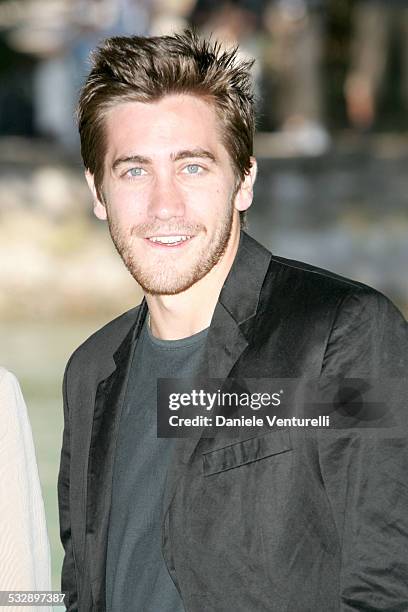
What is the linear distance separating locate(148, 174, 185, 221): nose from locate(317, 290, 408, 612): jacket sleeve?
17.0 inches

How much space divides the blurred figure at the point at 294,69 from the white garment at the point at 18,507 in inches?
461

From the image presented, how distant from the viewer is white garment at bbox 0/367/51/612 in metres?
2.37

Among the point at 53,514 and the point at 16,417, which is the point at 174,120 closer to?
the point at 16,417

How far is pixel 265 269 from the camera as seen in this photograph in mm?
2730

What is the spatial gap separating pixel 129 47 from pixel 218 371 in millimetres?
687

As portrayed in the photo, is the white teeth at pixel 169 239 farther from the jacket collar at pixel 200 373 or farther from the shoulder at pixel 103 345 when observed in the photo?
the shoulder at pixel 103 345

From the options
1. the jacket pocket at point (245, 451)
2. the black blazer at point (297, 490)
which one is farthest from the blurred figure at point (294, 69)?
the jacket pocket at point (245, 451)

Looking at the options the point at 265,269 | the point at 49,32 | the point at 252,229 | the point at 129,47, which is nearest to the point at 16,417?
the point at 265,269

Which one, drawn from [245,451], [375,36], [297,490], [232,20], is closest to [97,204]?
[245,451]

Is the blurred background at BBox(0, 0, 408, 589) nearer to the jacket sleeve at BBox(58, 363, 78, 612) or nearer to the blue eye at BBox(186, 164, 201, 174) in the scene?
the jacket sleeve at BBox(58, 363, 78, 612)

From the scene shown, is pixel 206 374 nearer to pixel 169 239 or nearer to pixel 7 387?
pixel 169 239

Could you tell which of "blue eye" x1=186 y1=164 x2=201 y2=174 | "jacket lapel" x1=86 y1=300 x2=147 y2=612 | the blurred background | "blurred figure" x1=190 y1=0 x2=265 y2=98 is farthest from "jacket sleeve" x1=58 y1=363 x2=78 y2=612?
"blurred figure" x1=190 y1=0 x2=265 y2=98

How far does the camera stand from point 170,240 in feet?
8.77

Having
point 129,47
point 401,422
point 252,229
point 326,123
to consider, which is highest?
→ point 326,123
